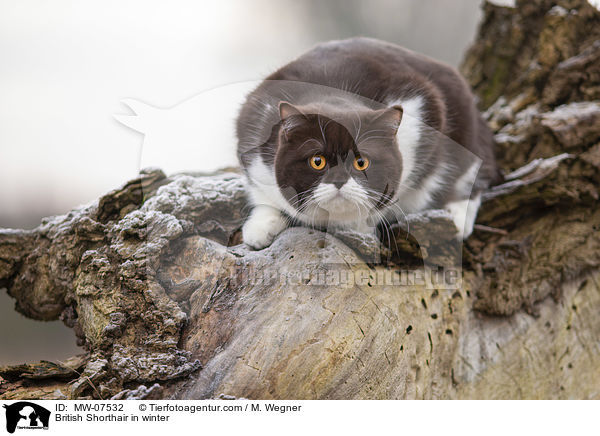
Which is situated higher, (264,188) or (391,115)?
(391,115)

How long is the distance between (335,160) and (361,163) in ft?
0.21

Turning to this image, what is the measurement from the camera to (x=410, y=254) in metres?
1.22

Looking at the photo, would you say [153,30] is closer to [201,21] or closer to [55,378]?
[201,21]

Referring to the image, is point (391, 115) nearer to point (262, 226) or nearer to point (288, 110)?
point (288, 110)

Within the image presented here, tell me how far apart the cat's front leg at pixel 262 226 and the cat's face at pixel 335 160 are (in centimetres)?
9

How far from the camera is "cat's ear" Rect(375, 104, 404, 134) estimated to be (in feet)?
3.55

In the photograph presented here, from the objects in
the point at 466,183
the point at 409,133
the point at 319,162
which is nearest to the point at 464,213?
the point at 466,183

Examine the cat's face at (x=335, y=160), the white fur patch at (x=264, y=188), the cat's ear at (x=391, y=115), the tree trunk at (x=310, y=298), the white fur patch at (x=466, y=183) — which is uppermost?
the cat's ear at (x=391, y=115)

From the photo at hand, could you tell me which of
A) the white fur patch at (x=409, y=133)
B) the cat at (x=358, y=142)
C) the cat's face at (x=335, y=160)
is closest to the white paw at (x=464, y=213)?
the cat at (x=358, y=142)

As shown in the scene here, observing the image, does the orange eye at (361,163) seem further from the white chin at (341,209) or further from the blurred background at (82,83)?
the blurred background at (82,83)

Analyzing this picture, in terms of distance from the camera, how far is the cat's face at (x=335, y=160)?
1.06m
